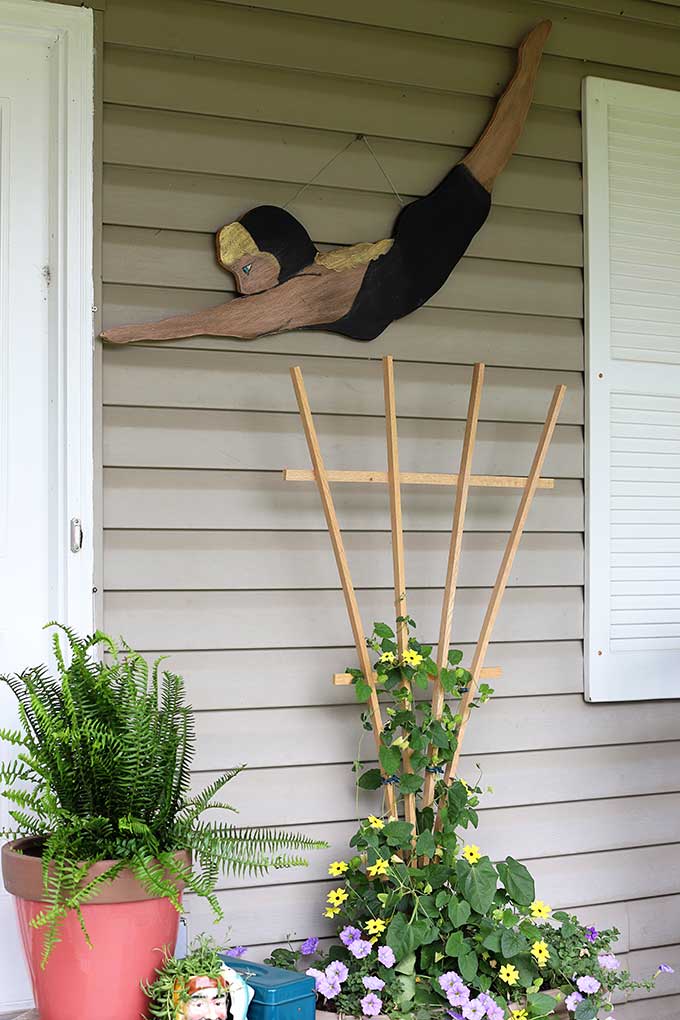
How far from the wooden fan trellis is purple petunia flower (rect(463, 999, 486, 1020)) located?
35cm

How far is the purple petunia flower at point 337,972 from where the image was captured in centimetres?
222

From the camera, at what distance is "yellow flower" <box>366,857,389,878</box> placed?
2.26 metres

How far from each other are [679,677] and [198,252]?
5.15 feet

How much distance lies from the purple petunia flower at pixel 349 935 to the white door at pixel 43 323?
778 millimetres

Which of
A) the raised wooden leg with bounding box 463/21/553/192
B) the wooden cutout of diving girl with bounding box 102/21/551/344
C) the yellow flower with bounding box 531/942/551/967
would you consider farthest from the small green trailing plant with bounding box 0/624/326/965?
the raised wooden leg with bounding box 463/21/553/192

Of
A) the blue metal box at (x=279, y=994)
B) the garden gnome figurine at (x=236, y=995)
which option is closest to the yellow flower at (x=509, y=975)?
the blue metal box at (x=279, y=994)

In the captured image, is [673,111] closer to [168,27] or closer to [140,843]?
[168,27]

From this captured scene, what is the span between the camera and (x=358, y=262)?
255 cm

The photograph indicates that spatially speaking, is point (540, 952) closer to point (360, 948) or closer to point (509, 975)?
point (509, 975)

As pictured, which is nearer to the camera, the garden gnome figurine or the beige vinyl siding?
the garden gnome figurine

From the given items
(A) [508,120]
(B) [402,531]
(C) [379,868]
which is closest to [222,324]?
(B) [402,531]

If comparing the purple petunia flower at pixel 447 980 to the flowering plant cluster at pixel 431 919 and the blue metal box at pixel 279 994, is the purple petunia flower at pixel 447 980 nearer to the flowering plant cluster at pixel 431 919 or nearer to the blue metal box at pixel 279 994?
the flowering plant cluster at pixel 431 919

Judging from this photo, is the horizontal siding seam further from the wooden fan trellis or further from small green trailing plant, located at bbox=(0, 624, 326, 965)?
small green trailing plant, located at bbox=(0, 624, 326, 965)

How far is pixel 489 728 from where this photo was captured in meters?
2.65
